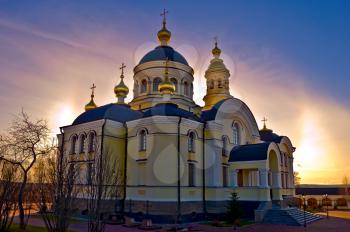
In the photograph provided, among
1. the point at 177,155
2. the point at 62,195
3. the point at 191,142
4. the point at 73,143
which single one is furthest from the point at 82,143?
the point at 62,195

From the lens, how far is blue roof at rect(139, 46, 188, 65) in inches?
1089

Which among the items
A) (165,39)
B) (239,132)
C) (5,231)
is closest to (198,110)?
(239,132)

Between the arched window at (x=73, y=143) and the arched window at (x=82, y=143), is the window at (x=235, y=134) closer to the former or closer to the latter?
the arched window at (x=82, y=143)

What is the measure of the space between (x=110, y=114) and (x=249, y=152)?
391 inches

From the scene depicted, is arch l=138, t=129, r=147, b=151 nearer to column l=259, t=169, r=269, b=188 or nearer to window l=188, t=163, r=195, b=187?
window l=188, t=163, r=195, b=187

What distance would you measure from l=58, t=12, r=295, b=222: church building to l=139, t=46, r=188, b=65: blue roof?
1.58m

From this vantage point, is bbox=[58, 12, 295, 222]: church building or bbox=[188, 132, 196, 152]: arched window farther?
bbox=[188, 132, 196, 152]: arched window

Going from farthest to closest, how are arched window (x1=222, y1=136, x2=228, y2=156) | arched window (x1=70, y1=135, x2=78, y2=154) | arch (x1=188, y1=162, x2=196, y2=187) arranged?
arched window (x1=70, y1=135, x2=78, y2=154)
arched window (x1=222, y1=136, x2=228, y2=156)
arch (x1=188, y1=162, x2=196, y2=187)

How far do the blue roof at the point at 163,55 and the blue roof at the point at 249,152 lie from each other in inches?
386

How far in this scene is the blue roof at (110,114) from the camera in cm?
2181

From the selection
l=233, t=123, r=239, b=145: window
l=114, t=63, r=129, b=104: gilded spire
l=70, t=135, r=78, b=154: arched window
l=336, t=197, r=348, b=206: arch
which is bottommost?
l=336, t=197, r=348, b=206: arch

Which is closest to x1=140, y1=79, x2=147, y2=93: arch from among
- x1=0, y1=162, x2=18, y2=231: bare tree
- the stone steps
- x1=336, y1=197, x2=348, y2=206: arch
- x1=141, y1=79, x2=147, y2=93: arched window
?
x1=141, y1=79, x2=147, y2=93: arched window

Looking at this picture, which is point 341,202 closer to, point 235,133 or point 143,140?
point 235,133

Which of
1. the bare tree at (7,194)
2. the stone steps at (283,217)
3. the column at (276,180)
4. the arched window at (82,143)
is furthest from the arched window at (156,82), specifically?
the bare tree at (7,194)
